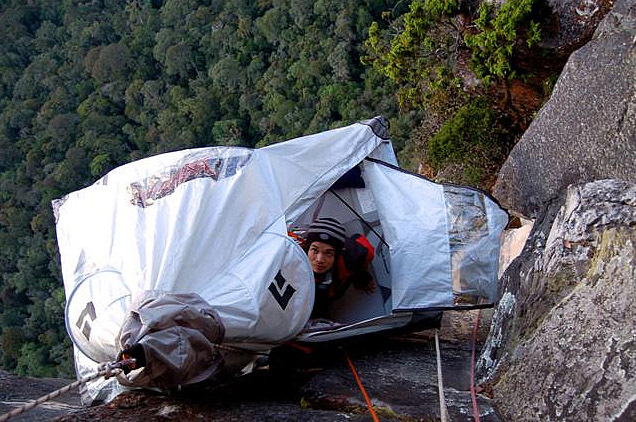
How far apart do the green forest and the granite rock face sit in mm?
15207

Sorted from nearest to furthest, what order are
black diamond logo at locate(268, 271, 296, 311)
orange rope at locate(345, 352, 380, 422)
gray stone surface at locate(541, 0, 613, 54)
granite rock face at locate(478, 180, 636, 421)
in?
granite rock face at locate(478, 180, 636, 421), orange rope at locate(345, 352, 380, 422), black diamond logo at locate(268, 271, 296, 311), gray stone surface at locate(541, 0, 613, 54)

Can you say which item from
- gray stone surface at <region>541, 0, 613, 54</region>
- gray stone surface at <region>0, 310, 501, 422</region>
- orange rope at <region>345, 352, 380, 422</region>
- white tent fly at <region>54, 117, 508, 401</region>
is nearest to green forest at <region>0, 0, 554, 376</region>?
gray stone surface at <region>541, 0, 613, 54</region>

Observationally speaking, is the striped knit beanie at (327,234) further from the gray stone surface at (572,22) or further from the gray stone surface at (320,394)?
the gray stone surface at (572,22)

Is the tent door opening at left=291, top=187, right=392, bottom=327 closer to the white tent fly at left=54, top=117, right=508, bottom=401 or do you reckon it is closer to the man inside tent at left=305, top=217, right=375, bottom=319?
the white tent fly at left=54, top=117, right=508, bottom=401

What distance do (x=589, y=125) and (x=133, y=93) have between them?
32911 millimetres

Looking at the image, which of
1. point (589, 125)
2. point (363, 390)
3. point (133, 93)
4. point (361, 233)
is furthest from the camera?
point (133, 93)

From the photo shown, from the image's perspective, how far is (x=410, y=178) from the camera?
411 centimetres

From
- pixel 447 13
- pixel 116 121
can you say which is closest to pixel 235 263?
pixel 447 13

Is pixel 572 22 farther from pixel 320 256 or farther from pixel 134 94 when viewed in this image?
pixel 134 94

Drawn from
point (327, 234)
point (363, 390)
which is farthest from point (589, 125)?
point (363, 390)

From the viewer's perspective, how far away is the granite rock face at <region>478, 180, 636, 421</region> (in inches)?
75.7

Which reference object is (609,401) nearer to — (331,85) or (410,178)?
(410,178)

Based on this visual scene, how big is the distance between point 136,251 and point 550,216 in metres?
2.08

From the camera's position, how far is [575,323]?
7.14 feet
